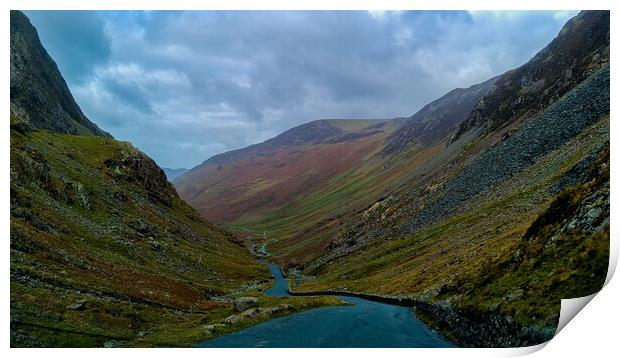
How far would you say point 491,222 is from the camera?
268ft

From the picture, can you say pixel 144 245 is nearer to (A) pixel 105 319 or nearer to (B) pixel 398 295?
(A) pixel 105 319

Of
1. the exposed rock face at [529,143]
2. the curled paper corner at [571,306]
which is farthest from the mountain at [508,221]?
the curled paper corner at [571,306]

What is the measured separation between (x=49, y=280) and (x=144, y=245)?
40363 mm

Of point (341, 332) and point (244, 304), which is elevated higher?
point (244, 304)

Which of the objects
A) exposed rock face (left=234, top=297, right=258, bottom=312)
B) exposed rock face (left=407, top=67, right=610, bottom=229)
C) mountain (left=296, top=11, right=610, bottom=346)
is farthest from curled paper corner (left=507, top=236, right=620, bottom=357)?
exposed rock face (left=407, top=67, right=610, bottom=229)

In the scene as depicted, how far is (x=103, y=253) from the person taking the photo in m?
72.3

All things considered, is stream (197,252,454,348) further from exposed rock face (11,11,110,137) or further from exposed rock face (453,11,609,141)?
exposed rock face (11,11,110,137)

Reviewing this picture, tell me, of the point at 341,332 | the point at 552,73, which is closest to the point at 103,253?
the point at 341,332

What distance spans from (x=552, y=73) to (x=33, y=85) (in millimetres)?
167752

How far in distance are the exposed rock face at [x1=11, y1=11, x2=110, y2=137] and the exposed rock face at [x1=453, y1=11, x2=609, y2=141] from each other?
147m

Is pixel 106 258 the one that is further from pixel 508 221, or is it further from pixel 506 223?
pixel 508 221

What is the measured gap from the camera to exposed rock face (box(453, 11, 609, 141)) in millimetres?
127812

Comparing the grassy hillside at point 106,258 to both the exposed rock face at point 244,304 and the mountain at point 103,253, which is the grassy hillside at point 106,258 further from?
the exposed rock face at point 244,304

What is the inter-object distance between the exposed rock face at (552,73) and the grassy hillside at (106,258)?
325 ft
